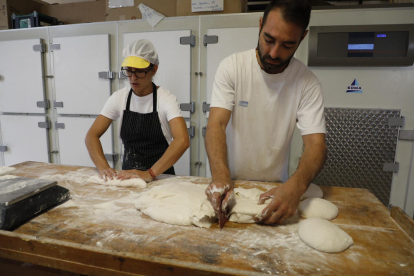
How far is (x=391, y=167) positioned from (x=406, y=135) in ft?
0.97

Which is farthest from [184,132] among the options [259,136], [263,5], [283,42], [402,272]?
[263,5]

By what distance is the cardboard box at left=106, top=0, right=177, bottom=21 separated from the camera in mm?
2586

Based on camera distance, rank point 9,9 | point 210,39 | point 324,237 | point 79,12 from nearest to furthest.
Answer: point 324,237 < point 210,39 < point 9,9 < point 79,12

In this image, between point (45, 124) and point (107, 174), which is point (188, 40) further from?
point (45, 124)

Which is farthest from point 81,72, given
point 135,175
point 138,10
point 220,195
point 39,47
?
point 220,195

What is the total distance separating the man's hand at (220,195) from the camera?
3.44 feet

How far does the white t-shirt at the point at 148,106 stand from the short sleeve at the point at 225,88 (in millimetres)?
448

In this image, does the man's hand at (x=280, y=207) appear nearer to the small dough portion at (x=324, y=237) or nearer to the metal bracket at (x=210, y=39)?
the small dough portion at (x=324, y=237)

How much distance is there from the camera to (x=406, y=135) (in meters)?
2.19

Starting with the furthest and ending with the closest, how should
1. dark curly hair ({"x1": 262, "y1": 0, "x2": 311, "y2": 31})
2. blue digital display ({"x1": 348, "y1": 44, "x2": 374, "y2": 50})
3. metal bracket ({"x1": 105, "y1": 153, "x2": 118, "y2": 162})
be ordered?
metal bracket ({"x1": 105, "y1": 153, "x2": 118, "y2": 162}), blue digital display ({"x1": 348, "y1": 44, "x2": 374, "y2": 50}), dark curly hair ({"x1": 262, "y1": 0, "x2": 311, "y2": 31})

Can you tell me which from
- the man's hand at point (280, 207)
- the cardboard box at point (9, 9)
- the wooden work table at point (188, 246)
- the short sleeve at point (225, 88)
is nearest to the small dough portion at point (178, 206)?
the wooden work table at point (188, 246)

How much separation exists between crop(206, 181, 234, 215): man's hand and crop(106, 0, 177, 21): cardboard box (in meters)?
2.11

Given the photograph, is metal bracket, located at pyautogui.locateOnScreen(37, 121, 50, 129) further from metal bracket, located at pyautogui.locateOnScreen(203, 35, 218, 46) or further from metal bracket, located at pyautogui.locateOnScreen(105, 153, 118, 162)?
metal bracket, located at pyautogui.locateOnScreen(203, 35, 218, 46)

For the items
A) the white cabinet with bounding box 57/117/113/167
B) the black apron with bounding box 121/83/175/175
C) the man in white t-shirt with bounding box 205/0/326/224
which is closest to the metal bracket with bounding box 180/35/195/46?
the black apron with bounding box 121/83/175/175
